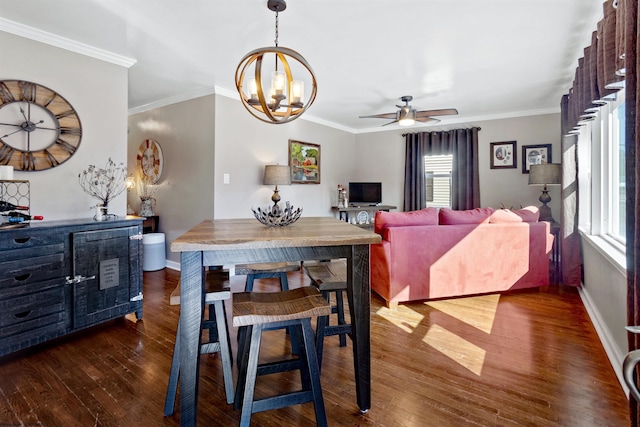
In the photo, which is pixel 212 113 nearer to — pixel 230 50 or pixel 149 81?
pixel 149 81

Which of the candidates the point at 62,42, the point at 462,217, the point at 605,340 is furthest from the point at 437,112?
the point at 62,42

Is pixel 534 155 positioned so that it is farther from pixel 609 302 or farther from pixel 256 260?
pixel 256 260

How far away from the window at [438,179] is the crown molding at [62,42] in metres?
4.67

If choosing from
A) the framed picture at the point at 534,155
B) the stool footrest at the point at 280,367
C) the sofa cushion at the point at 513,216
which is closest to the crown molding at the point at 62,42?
the stool footrest at the point at 280,367

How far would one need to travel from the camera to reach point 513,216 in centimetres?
345

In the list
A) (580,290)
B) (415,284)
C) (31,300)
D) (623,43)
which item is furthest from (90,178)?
(580,290)

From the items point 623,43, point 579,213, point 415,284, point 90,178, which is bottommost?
point 415,284

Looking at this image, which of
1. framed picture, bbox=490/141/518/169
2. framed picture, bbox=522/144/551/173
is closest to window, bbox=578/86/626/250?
framed picture, bbox=522/144/551/173

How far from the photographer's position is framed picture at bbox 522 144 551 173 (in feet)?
16.0

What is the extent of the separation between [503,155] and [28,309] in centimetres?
596

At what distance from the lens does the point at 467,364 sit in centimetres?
209

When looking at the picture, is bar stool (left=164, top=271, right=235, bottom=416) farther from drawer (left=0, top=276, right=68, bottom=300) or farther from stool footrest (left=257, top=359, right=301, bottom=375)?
drawer (left=0, top=276, right=68, bottom=300)

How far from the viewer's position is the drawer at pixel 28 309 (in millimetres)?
2039

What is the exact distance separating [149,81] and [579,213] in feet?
16.8
